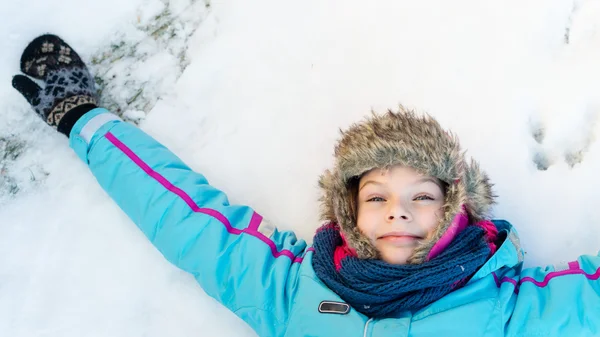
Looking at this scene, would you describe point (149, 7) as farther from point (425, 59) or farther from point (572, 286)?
point (572, 286)

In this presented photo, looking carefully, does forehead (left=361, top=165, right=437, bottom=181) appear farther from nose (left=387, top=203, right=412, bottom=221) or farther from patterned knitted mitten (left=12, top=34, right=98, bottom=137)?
patterned knitted mitten (left=12, top=34, right=98, bottom=137)

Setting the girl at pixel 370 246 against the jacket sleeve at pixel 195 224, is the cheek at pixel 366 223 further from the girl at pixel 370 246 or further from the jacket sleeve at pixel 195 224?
the jacket sleeve at pixel 195 224

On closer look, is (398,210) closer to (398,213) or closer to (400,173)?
(398,213)

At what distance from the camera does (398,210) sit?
1.34 meters

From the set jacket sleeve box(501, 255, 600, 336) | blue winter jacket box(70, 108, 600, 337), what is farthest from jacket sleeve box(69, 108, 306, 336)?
jacket sleeve box(501, 255, 600, 336)

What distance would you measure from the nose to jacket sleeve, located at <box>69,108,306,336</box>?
339 mm

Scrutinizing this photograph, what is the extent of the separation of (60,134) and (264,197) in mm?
715

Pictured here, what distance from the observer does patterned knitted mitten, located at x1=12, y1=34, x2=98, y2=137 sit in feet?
5.57

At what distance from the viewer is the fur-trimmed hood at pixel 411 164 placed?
1.37 meters

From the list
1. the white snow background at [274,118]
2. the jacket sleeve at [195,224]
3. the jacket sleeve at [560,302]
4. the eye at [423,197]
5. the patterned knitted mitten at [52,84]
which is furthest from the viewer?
the patterned knitted mitten at [52,84]

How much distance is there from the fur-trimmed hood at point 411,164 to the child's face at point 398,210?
0.02 metres

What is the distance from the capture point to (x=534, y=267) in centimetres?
152

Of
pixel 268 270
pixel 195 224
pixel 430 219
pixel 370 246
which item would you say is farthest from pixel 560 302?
pixel 195 224

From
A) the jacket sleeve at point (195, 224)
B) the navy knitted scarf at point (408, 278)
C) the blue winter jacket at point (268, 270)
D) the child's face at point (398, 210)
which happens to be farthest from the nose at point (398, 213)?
the jacket sleeve at point (195, 224)
